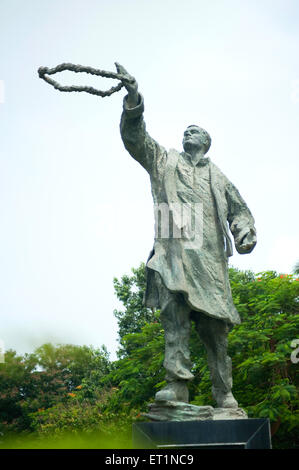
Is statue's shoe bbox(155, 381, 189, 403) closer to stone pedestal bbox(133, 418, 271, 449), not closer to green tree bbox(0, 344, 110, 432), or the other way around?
stone pedestal bbox(133, 418, 271, 449)

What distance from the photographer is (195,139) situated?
5566mm

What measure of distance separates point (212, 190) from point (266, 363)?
4.59m

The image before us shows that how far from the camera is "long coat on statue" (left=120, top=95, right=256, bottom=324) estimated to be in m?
4.87

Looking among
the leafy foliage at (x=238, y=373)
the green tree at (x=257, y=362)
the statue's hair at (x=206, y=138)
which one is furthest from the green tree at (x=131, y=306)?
the statue's hair at (x=206, y=138)

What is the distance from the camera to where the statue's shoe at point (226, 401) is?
4825mm

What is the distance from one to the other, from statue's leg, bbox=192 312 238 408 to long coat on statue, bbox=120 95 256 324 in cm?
15

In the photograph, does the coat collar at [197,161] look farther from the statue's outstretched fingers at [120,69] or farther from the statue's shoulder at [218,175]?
the statue's outstretched fingers at [120,69]

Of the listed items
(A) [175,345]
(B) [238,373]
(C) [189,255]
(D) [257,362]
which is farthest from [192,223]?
(B) [238,373]

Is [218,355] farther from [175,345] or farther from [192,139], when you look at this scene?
[192,139]

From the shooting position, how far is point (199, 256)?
4.96 meters

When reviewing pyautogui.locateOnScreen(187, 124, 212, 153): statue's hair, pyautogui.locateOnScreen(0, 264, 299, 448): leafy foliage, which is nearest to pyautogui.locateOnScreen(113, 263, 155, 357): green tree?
pyautogui.locateOnScreen(0, 264, 299, 448): leafy foliage

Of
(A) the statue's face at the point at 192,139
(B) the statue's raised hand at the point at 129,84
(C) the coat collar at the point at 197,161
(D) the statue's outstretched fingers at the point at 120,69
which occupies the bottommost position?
(C) the coat collar at the point at 197,161

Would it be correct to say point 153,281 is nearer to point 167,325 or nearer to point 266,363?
point 167,325
